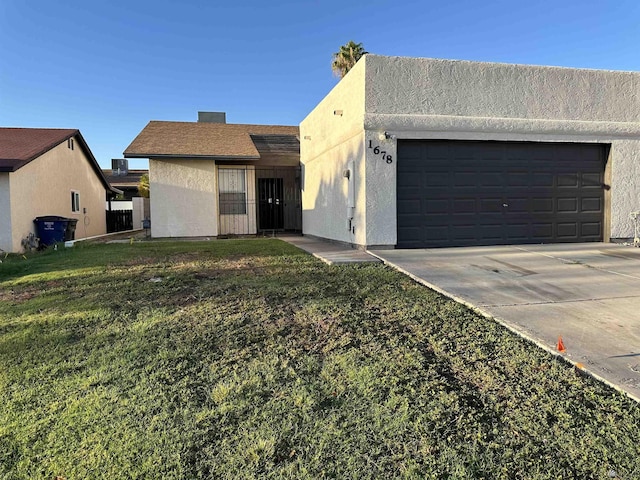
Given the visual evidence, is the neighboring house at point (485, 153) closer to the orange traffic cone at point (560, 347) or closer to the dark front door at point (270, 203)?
the orange traffic cone at point (560, 347)

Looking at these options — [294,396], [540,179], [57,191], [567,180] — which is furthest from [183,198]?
[294,396]

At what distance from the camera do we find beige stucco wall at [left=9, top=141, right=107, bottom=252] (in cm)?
1274

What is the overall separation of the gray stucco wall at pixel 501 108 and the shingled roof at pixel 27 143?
36.1 feet

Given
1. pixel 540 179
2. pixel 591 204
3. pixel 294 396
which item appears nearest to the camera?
pixel 294 396

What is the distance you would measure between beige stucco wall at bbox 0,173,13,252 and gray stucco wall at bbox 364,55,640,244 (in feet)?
36.0

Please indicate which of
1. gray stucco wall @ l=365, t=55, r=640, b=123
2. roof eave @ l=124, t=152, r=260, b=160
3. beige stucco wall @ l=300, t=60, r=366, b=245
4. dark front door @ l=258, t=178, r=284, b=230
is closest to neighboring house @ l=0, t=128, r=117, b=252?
roof eave @ l=124, t=152, r=260, b=160

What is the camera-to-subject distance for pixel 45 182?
14.6 metres

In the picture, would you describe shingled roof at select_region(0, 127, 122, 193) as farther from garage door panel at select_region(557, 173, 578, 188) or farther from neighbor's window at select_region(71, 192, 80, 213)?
garage door panel at select_region(557, 173, 578, 188)

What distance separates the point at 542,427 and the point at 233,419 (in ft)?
6.05

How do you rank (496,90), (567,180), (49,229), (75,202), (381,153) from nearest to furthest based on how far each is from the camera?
(381,153) < (496,90) < (567,180) < (49,229) < (75,202)

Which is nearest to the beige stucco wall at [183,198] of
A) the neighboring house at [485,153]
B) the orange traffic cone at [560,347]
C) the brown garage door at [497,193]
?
the neighboring house at [485,153]

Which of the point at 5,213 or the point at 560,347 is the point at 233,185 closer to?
the point at 5,213

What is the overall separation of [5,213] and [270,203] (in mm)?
8715

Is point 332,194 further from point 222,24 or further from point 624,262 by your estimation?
point 222,24
